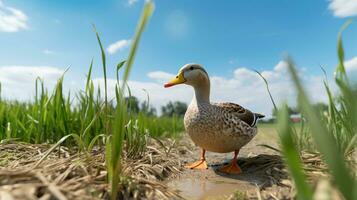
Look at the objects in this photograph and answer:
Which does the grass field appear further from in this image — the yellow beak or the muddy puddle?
the yellow beak

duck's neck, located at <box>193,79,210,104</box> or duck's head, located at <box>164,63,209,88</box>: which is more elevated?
duck's head, located at <box>164,63,209,88</box>

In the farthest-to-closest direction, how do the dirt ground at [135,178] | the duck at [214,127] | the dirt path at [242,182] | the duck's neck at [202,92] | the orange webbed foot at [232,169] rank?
the duck's neck at [202,92] → the duck at [214,127] → the orange webbed foot at [232,169] → the dirt path at [242,182] → the dirt ground at [135,178]

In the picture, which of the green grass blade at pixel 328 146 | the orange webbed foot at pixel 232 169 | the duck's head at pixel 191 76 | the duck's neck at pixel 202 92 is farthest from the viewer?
the duck's head at pixel 191 76

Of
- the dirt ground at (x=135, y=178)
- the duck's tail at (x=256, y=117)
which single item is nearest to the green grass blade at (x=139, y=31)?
the dirt ground at (x=135, y=178)

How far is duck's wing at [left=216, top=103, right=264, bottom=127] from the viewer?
160 inches

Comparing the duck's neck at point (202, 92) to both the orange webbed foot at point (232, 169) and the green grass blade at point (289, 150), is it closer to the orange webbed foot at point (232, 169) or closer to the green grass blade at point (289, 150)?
the orange webbed foot at point (232, 169)

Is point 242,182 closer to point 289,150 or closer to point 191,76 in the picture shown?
point 191,76

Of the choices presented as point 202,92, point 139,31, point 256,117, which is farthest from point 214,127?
point 139,31

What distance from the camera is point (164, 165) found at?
328 cm

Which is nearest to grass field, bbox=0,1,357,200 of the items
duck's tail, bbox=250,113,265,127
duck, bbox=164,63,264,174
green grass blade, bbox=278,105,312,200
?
green grass blade, bbox=278,105,312,200

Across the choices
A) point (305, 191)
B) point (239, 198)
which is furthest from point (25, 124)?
point (305, 191)

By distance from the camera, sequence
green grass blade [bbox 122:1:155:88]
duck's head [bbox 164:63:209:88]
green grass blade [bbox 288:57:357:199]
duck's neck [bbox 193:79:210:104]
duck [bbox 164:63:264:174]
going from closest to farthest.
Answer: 1. green grass blade [bbox 288:57:357:199]
2. green grass blade [bbox 122:1:155:88]
3. duck [bbox 164:63:264:174]
4. duck's neck [bbox 193:79:210:104]
5. duck's head [bbox 164:63:209:88]

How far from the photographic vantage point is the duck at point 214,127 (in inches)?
143

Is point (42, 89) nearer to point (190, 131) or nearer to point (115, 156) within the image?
point (190, 131)
